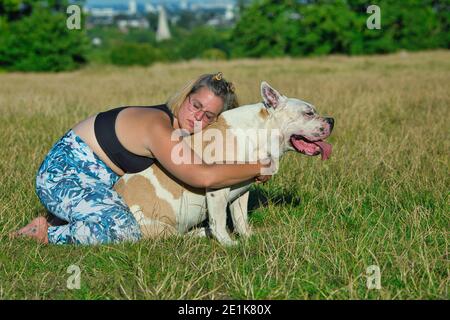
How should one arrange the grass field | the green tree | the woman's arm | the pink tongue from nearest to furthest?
the grass field
the woman's arm
the pink tongue
the green tree

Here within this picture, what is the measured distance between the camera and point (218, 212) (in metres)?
5.14

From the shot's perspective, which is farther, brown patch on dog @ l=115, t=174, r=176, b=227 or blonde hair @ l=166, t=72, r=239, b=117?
brown patch on dog @ l=115, t=174, r=176, b=227

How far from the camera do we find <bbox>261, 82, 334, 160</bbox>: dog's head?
519 centimetres

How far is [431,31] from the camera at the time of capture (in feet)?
172

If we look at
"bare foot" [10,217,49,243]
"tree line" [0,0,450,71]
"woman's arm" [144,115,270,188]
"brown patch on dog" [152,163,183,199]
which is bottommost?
"bare foot" [10,217,49,243]

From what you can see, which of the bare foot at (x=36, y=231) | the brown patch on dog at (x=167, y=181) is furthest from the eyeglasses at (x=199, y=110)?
the bare foot at (x=36, y=231)

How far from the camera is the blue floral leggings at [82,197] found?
510cm

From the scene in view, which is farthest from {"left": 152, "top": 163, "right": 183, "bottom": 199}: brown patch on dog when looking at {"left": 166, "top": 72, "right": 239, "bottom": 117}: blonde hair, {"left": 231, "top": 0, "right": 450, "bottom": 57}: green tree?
{"left": 231, "top": 0, "right": 450, "bottom": 57}: green tree

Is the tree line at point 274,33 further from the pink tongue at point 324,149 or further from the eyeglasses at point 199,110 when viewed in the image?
the eyeglasses at point 199,110

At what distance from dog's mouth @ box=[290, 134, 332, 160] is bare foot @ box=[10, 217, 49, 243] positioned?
2.08 metres

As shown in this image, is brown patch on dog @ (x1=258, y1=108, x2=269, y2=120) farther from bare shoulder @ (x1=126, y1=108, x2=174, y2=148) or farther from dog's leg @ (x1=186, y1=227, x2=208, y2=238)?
dog's leg @ (x1=186, y1=227, x2=208, y2=238)

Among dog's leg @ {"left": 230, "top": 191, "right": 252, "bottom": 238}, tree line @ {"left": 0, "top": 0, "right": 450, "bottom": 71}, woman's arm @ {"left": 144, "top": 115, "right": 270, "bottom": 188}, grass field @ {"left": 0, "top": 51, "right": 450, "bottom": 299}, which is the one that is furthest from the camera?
tree line @ {"left": 0, "top": 0, "right": 450, "bottom": 71}

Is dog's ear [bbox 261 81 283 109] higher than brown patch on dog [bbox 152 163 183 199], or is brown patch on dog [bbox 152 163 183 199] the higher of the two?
dog's ear [bbox 261 81 283 109]

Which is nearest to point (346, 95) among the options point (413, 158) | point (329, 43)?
point (413, 158)
